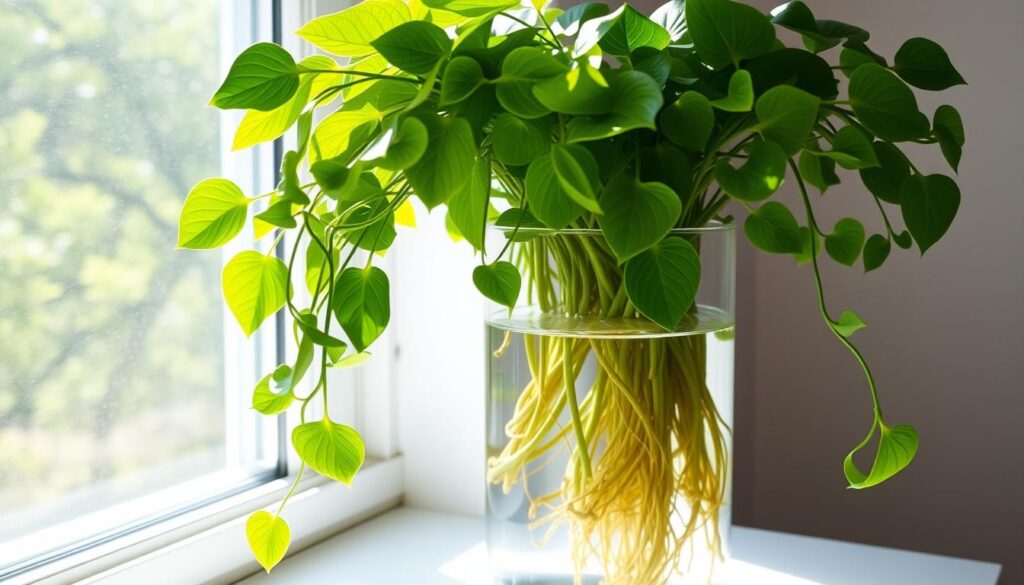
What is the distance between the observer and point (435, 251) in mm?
1145

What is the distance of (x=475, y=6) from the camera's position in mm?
577

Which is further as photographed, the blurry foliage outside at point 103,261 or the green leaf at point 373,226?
the blurry foliage outside at point 103,261

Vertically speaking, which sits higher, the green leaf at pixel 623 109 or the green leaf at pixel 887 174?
the green leaf at pixel 623 109

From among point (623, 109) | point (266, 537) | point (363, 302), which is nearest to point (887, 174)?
point (623, 109)

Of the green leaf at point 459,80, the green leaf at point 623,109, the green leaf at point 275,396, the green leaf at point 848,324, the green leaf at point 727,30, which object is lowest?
the green leaf at point 275,396

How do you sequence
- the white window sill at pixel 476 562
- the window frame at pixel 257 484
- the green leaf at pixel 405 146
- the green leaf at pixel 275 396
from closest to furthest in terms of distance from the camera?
1. the green leaf at pixel 405 146
2. the green leaf at pixel 275 396
3. the window frame at pixel 257 484
4. the white window sill at pixel 476 562

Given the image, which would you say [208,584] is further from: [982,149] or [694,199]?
[982,149]

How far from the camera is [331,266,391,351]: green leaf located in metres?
0.59

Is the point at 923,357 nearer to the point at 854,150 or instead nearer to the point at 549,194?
the point at 854,150

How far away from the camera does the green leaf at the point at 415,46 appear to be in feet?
1.70

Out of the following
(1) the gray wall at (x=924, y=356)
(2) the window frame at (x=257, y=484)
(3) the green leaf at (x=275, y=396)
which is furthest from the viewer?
(1) the gray wall at (x=924, y=356)

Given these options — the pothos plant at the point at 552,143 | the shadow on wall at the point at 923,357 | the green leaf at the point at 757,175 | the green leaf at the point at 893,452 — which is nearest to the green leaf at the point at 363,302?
the pothos plant at the point at 552,143

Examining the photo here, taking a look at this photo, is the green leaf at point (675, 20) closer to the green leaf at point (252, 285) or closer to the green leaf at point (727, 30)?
the green leaf at point (727, 30)

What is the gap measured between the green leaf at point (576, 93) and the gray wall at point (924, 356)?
0.99m
